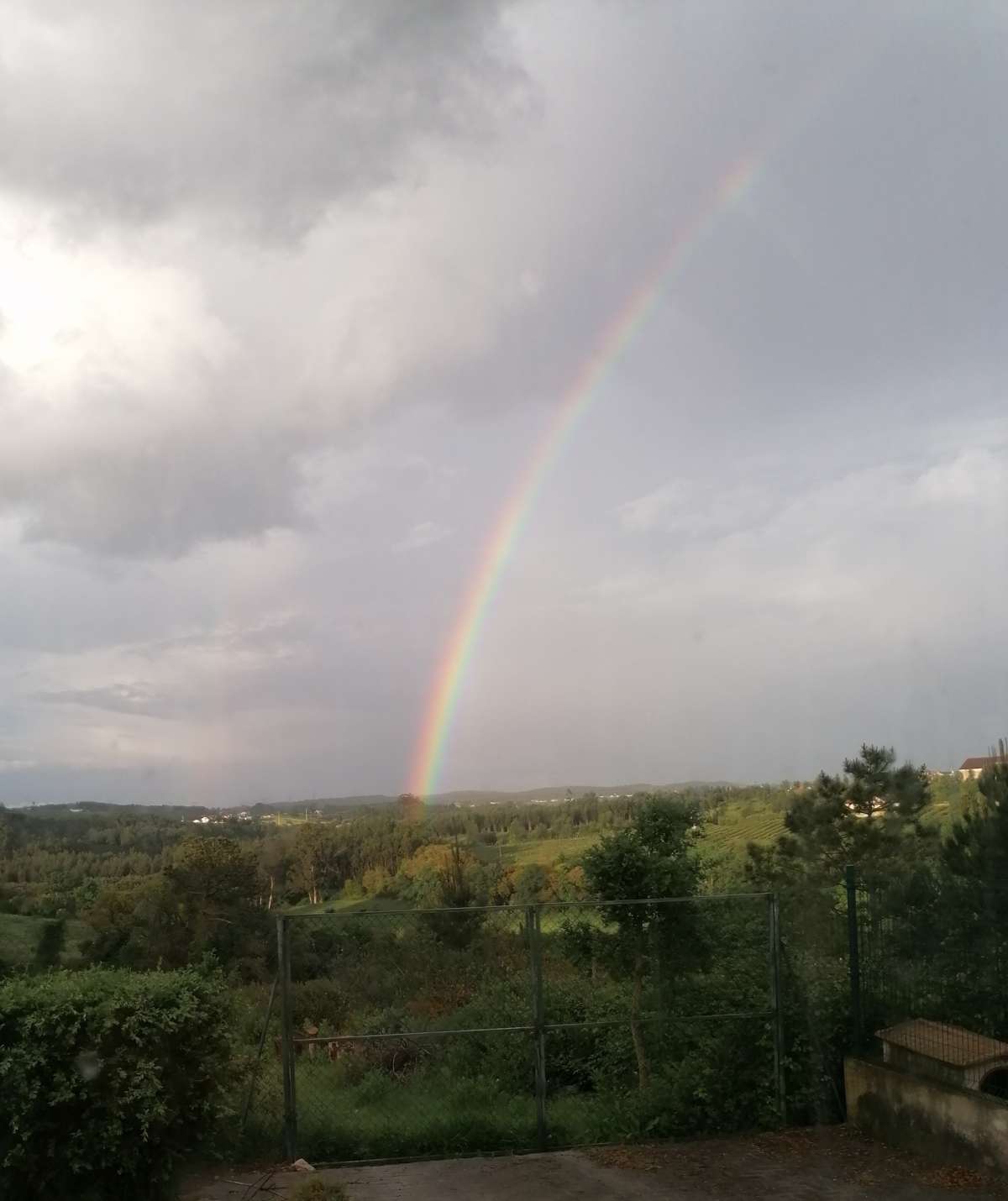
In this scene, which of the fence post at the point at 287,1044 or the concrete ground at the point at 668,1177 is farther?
the fence post at the point at 287,1044

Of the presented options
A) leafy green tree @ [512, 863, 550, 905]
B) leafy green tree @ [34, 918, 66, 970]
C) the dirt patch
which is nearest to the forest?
the dirt patch

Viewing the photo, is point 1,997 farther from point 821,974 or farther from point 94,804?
point 94,804

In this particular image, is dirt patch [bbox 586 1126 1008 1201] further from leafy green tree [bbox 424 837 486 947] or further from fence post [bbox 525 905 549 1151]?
leafy green tree [bbox 424 837 486 947]

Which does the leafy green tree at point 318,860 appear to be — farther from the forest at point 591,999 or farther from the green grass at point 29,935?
the forest at point 591,999

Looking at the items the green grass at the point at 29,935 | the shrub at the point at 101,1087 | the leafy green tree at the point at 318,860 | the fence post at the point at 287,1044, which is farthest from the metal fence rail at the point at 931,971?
the leafy green tree at the point at 318,860

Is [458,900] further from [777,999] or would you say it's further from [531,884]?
[777,999]

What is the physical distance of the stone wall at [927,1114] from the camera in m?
6.70

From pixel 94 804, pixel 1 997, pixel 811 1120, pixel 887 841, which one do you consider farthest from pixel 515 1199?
pixel 94 804

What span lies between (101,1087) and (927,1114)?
5565 millimetres

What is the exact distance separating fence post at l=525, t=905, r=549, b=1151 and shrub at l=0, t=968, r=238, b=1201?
244cm

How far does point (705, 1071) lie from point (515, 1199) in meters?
2.12

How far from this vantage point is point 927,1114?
719cm

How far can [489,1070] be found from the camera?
8.86m

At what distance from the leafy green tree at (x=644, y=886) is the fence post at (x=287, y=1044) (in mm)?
2604
